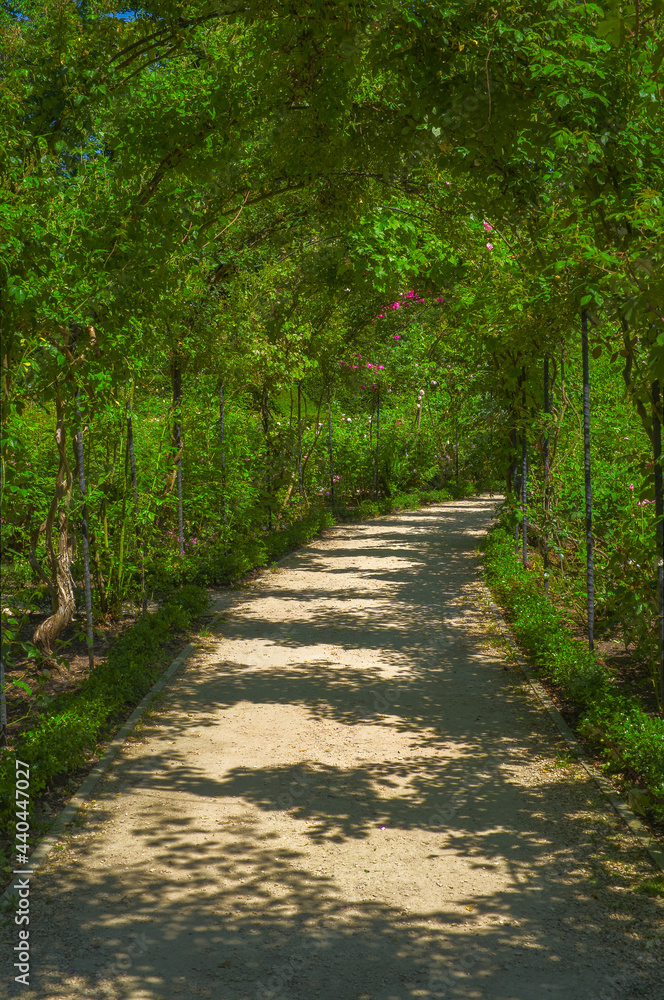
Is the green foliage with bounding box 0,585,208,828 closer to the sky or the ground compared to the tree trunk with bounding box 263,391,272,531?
closer to the ground

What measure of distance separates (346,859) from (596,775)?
1.63m

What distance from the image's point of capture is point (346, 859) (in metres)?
4.01

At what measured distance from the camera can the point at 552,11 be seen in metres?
4.48

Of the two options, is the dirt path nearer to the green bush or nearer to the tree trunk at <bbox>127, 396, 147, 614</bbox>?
the green bush

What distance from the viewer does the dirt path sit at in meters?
3.15

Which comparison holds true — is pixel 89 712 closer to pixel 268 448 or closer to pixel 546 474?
pixel 546 474

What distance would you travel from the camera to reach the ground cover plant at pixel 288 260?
4.62 metres

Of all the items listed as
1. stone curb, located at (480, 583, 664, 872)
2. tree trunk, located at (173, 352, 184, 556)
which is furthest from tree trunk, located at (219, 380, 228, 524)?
stone curb, located at (480, 583, 664, 872)

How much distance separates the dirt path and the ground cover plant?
0.65 meters

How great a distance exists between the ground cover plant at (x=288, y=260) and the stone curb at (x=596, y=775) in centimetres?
20

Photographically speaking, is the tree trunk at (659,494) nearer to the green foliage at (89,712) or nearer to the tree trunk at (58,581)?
the green foliage at (89,712)

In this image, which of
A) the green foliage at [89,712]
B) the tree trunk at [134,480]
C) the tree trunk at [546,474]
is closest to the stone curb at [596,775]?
the tree trunk at [546,474]

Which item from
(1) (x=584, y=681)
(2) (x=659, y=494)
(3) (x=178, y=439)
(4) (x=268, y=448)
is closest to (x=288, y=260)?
(4) (x=268, y=448)

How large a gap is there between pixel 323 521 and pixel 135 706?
35.9 ft
